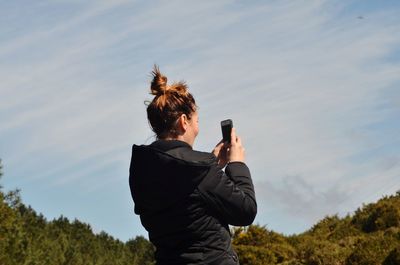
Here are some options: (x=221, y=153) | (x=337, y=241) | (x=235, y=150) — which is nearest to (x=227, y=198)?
(x=235, y=150)

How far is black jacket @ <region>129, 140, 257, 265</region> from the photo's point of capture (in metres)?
4.90

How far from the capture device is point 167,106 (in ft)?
16.6

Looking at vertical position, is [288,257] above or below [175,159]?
above

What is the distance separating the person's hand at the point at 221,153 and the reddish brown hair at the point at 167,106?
0.50m

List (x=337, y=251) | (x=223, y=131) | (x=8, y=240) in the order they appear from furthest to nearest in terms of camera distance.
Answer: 1. (x=8, y=240)
2. (x=337, y=251)
3. (x=223, y=131)

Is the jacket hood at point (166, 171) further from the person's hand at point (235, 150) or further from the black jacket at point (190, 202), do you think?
the person's hand at point (235, 150)

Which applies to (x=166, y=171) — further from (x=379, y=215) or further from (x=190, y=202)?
(x=379, y=215)

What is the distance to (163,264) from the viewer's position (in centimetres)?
502

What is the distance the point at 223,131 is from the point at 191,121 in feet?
1.45

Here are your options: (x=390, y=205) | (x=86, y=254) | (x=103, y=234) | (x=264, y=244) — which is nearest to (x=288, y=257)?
(x=264, y=244)

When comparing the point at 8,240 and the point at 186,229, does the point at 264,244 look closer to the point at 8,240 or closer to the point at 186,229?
the point at 186,229

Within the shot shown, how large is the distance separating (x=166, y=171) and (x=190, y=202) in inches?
9.7

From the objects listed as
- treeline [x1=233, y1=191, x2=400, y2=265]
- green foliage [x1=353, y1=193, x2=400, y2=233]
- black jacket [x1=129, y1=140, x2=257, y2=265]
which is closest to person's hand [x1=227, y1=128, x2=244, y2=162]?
black jacket [x1=129, y1=140, x2=257, y2=265]

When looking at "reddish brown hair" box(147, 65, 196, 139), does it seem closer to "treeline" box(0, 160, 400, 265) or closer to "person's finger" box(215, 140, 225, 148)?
"person's finger" box(215, 140, 225, 148)
